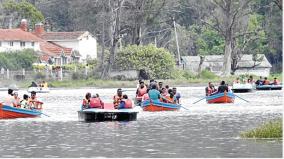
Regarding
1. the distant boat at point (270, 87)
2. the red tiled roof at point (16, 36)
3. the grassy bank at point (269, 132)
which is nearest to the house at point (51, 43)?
the red tiled roof at point (16, 36)

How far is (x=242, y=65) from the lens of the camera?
392 ft

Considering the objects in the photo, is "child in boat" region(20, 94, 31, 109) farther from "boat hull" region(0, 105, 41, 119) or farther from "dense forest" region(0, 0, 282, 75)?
"dense forest" region(0, 0, 282, 75)

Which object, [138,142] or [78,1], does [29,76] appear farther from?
[138,142]

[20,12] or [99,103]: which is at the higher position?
[20,12]

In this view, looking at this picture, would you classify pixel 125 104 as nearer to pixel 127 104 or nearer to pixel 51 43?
pixel 127 104

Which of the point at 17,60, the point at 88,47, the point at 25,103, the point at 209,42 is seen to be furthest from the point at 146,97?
the point at 209,42

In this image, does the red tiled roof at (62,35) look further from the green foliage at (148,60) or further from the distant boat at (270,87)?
the distant boat at (270,87)

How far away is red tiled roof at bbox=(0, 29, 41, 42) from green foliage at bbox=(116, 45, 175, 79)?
17.7 m

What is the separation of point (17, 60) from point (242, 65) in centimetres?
2820

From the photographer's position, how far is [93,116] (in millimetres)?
44125

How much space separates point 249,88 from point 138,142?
46658mm

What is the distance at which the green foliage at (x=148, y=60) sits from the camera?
327ft

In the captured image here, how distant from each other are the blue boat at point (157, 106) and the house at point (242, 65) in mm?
65785

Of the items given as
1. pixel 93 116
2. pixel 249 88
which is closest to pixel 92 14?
pixel 249 88
